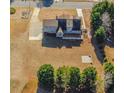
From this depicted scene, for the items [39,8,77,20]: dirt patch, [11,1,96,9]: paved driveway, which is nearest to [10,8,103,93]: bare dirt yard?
[39,8,77,20]: dirt patch

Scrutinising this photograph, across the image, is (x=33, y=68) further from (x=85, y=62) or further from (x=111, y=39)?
(x=111, y=39)

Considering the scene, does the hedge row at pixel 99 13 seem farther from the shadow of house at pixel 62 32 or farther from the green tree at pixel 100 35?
the shadow of house at pixel 62 32

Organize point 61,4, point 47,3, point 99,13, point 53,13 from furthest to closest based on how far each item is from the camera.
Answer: point 47,3
point 61,4
point 53,13
point 99,13

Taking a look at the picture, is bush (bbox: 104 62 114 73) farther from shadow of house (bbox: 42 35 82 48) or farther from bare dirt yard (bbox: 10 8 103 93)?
shadow of house (bbox: 42 35 82 48)

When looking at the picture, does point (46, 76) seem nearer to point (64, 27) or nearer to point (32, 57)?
point (32, 57)

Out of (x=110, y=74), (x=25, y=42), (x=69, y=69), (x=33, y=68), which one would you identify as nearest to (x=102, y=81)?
(x=110, y=74)

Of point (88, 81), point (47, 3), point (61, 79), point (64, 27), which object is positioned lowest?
point (88, 81)

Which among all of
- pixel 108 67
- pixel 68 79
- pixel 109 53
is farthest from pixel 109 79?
pixel 109 53
